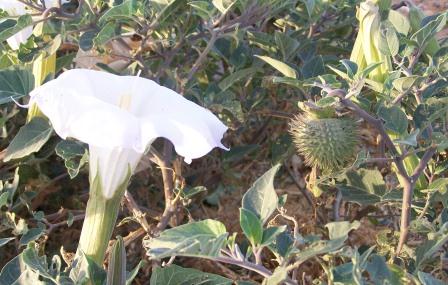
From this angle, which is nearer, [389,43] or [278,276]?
[278,276]

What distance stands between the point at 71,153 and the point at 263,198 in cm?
54

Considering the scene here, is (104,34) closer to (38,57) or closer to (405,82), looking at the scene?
(38,57)

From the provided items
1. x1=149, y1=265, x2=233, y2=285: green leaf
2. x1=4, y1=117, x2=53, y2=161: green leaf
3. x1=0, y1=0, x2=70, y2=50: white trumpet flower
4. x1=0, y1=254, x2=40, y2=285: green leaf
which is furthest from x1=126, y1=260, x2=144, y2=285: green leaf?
x1=0, y1=0, x2=70, y2=50: white trumpet flower

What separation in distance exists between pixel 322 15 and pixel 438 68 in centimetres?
56

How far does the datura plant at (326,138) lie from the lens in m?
1.24

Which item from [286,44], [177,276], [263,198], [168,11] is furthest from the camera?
[286,44]

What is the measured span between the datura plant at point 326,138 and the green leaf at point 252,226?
0.34 meters

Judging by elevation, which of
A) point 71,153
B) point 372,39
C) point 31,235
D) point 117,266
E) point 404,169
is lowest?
point 31,235

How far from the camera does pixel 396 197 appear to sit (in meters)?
1.32

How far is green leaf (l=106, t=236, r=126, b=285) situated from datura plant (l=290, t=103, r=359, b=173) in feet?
1.26

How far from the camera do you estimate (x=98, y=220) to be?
3.75 ft

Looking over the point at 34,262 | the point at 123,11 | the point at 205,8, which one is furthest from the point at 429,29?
the point at 34,262

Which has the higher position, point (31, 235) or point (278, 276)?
point (278, 276)

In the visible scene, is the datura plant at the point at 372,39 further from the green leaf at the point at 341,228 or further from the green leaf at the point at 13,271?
the green leaf at the point at 13,271
